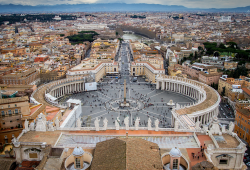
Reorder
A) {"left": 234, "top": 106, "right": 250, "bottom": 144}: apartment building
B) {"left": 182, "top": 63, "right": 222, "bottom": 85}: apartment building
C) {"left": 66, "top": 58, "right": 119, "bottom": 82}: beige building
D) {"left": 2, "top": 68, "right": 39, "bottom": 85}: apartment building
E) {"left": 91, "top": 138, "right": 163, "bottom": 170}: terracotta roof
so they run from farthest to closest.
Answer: {"left": 66, "top": 58, "right": 119, "bottom": 82}: beige building < {"left": 182, "top": 63, "right": 222, "bottom": 85}: apartment building < {"left": 2, "top": 68, "right": 39, "bottom": 85}: apartment building < {"left": 234, "top": 106, "right": 250, "bottom": 144}: apartment building < {"left": 91, "top": 138, "right": 163, "bottom": 170}: terracotta roof

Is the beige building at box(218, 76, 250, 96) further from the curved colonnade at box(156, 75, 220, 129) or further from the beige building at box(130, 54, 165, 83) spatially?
the beige building at box(130, 54, 165, 83)

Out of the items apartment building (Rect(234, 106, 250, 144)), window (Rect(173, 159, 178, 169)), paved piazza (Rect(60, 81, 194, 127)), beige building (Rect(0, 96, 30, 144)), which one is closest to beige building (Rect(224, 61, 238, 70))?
paved piazza (Rect(60, 81, 194, 127))

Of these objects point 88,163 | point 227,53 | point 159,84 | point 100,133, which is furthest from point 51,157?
point 227,53

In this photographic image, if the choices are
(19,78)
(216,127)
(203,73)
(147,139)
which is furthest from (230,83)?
(19,78)

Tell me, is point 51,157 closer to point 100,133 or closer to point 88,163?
point 88,163

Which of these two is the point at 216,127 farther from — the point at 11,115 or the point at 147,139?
the point at 11,115

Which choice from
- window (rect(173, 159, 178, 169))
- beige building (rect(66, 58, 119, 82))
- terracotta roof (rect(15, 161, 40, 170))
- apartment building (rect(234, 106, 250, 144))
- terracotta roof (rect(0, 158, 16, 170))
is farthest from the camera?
beige building (rect(66, 58, 119, 82))
